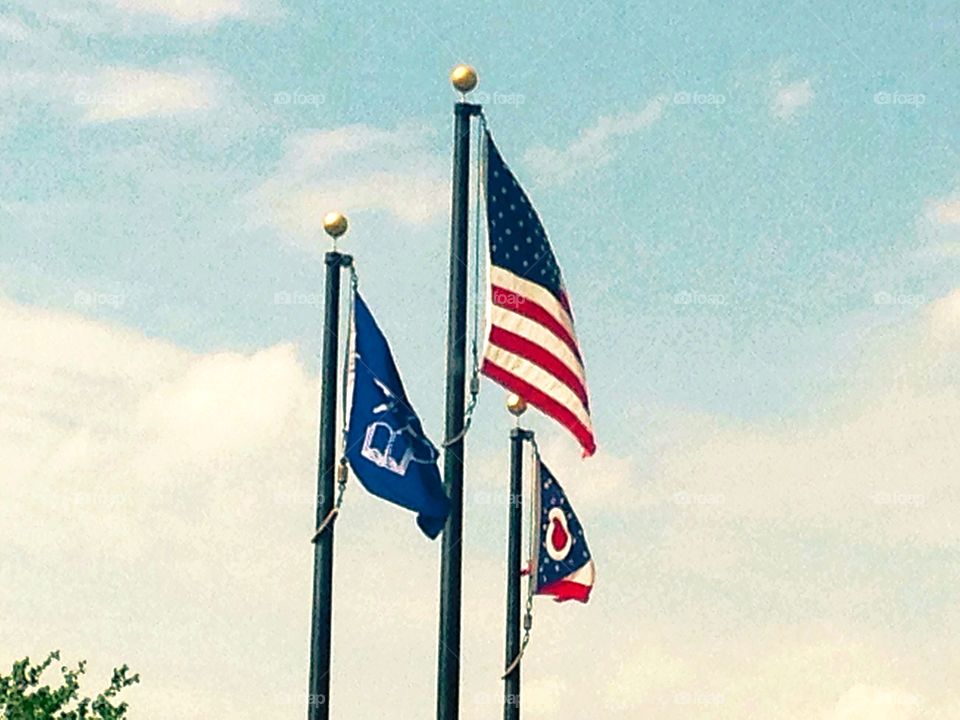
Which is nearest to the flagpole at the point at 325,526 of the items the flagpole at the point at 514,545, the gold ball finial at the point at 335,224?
the gold ball finial at the point at 335,224

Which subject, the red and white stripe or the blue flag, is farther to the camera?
the red and white stripe

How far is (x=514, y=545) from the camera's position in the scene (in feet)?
80.4

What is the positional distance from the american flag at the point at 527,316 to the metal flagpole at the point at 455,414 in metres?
0.24

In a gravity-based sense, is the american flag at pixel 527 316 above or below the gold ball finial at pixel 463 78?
below

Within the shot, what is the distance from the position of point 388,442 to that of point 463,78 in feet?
10.6

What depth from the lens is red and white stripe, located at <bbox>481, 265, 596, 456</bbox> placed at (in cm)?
1662

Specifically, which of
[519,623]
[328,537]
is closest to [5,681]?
[519,623]

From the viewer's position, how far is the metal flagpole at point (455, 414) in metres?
15.9

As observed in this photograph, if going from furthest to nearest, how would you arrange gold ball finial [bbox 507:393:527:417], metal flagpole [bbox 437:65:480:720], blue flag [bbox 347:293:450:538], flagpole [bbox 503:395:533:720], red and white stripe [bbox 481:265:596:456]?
gold ball finial [bbox 507:393:527:417], flagpole [bbox 503:395:533:720], red and white stripe [bbox 481:265:596:456], blue flag [bbox 347:293:450:538], metal flagpole [bbox 437:65:480:720]

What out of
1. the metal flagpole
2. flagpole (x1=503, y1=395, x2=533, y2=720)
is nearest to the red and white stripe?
the metal flagpole

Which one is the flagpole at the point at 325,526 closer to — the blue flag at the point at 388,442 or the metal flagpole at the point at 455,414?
the blue flag at the point at 388,442

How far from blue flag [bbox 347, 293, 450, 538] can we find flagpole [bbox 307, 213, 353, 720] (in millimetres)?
825

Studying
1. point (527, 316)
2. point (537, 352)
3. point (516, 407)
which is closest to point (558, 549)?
point (516, 407)

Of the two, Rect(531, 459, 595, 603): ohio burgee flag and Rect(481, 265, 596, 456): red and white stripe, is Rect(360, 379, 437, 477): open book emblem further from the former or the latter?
Rect(531, 459, 595, 603): ohio burgee flag
